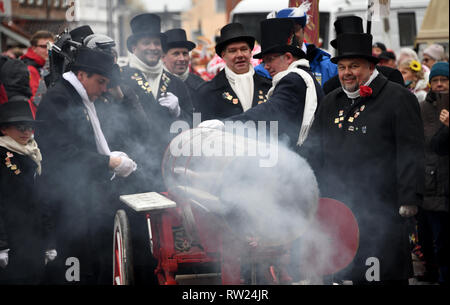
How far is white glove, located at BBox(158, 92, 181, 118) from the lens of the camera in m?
6.19

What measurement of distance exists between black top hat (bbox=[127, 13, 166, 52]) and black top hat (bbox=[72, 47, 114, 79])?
1.19 m

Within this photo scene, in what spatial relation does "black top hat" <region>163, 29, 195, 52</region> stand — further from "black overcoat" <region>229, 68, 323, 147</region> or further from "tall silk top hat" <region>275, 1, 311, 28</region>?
"black overcoat" <region>229, 68, 323, 147</region>

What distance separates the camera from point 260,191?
12.0 feet

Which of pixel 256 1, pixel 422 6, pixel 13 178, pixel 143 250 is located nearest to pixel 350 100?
pixel 143 250

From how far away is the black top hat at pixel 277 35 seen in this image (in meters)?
5.07

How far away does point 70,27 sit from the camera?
6258mm

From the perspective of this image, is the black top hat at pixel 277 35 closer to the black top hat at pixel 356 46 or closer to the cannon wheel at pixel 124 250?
the black top hat at pixel 356 46

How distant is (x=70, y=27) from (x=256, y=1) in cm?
910

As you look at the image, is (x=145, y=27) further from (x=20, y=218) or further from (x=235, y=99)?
(x=20, y=218)

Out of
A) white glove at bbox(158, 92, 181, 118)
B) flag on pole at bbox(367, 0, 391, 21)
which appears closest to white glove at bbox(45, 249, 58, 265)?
white glove at bbox(158, 92, 181, 118)

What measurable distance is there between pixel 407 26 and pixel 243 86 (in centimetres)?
868

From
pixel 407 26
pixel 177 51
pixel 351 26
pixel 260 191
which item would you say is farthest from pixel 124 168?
pixel 407 26

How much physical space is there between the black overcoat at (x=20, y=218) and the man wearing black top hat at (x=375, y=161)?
256cm

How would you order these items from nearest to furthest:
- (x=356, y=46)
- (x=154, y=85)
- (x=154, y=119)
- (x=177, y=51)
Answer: (x=356, y=46)
(x=154, y=119)
(x=154, y=85)
(x=177, y=51)
